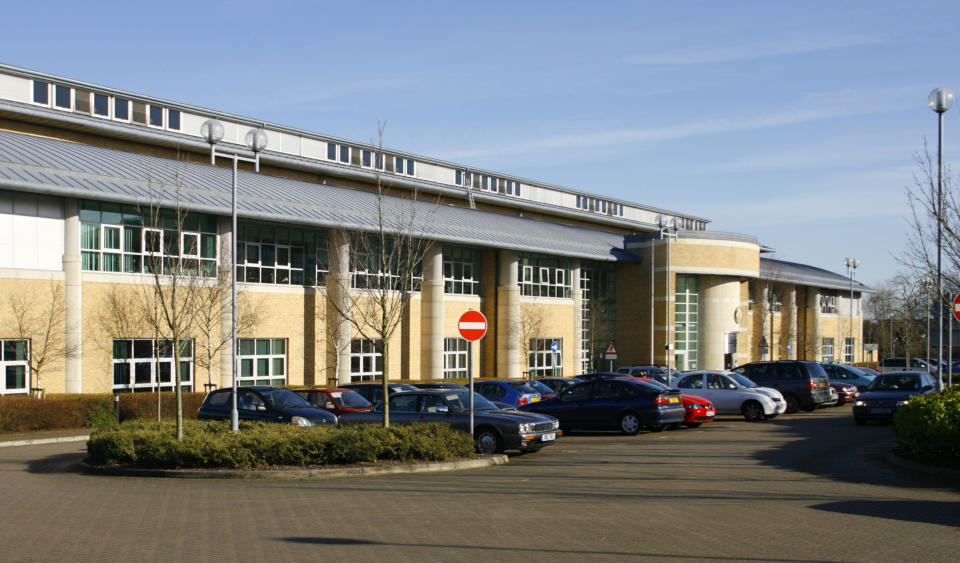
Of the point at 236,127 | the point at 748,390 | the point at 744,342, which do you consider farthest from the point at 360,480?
the point at 744,342

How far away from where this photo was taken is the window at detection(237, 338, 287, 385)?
3484 cm

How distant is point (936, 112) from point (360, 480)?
14296mm

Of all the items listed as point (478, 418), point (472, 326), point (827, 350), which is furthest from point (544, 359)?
point (827, 350)

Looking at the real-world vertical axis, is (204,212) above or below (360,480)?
above

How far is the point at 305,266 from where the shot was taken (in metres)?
37.8

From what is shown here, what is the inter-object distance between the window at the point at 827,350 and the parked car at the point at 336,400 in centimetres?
6297

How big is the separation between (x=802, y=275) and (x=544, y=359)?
30.5m

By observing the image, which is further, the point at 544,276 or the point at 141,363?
the point at 544,276

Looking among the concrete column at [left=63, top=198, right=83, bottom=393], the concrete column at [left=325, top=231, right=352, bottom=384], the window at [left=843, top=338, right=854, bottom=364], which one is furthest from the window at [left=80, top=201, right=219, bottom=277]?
the window at [left=843, top=338, right=854, bottom=364]

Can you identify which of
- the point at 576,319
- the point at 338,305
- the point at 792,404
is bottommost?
the point at 792,404

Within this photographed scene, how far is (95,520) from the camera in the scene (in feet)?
35.8

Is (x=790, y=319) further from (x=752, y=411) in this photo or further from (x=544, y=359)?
(x=752, y=411)

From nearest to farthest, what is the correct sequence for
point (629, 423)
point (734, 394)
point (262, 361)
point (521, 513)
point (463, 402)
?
point (521, 513) → point (463, 402) → point (629, 423) → point (734, 394) → point (262, 361)

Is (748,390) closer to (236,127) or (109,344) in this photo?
(109,344)
